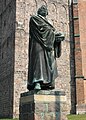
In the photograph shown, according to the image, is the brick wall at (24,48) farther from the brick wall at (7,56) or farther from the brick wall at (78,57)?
the brick wall at (78,57)

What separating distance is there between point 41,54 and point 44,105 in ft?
4.00

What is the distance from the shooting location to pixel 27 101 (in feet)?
19.8

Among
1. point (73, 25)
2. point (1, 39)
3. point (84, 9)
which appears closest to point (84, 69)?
point (73, 25)

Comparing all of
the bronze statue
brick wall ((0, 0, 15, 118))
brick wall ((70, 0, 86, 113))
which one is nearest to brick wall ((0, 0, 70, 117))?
brick wall ((0, 0, 15, 118))

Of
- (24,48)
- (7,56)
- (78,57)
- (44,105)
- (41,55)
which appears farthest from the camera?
(78,57)

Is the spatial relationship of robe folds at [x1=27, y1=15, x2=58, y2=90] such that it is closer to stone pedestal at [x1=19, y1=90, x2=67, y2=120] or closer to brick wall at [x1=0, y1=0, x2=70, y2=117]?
stone pedestal at [x1=19, y1=90, x2=67, y2=120]

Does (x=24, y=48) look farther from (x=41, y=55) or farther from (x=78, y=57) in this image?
(x=41, y=55)

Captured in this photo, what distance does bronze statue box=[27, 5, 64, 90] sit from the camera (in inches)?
240

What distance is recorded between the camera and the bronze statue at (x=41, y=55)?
20.0 ft

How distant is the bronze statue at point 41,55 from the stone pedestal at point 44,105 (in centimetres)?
20

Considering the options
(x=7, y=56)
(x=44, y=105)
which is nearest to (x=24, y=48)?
(x=7, y=56)

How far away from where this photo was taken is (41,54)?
20.3ft

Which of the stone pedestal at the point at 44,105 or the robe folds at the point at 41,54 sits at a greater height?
the robe folds at the point at 41,54

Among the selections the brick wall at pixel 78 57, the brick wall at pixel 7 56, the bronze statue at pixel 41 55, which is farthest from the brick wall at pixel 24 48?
the bronze statue at pixel 41 55
